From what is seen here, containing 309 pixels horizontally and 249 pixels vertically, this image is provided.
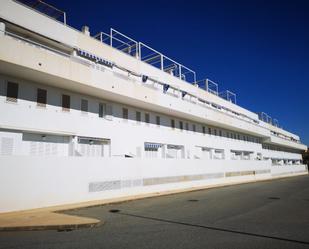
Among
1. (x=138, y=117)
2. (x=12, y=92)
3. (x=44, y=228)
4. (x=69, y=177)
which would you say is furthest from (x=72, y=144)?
(x=44, y=228)

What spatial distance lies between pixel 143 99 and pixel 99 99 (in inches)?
151

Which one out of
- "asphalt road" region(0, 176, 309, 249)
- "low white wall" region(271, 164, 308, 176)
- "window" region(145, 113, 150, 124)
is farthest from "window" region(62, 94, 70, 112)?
"low white wall" region(271, 164, 308, 176)

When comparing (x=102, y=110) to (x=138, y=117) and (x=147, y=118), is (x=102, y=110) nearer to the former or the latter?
(x=138, y=117)

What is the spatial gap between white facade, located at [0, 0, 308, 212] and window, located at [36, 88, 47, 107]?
0.07 metres

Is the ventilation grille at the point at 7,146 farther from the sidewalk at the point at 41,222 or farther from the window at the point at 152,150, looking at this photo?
the window at the point at 152,150

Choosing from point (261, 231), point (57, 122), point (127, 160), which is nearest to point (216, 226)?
point (261, 231)

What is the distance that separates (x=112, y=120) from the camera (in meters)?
22.6

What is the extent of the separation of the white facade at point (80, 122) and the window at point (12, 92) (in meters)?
0.06

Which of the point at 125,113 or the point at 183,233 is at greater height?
the point at 125,113

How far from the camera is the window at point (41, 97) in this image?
17.7 m

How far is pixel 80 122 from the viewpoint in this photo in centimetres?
1962

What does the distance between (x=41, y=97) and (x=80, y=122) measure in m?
3.14

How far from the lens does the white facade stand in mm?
14461

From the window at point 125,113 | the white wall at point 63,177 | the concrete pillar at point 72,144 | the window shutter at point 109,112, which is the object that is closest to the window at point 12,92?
the concrete pillar at point 72,144
